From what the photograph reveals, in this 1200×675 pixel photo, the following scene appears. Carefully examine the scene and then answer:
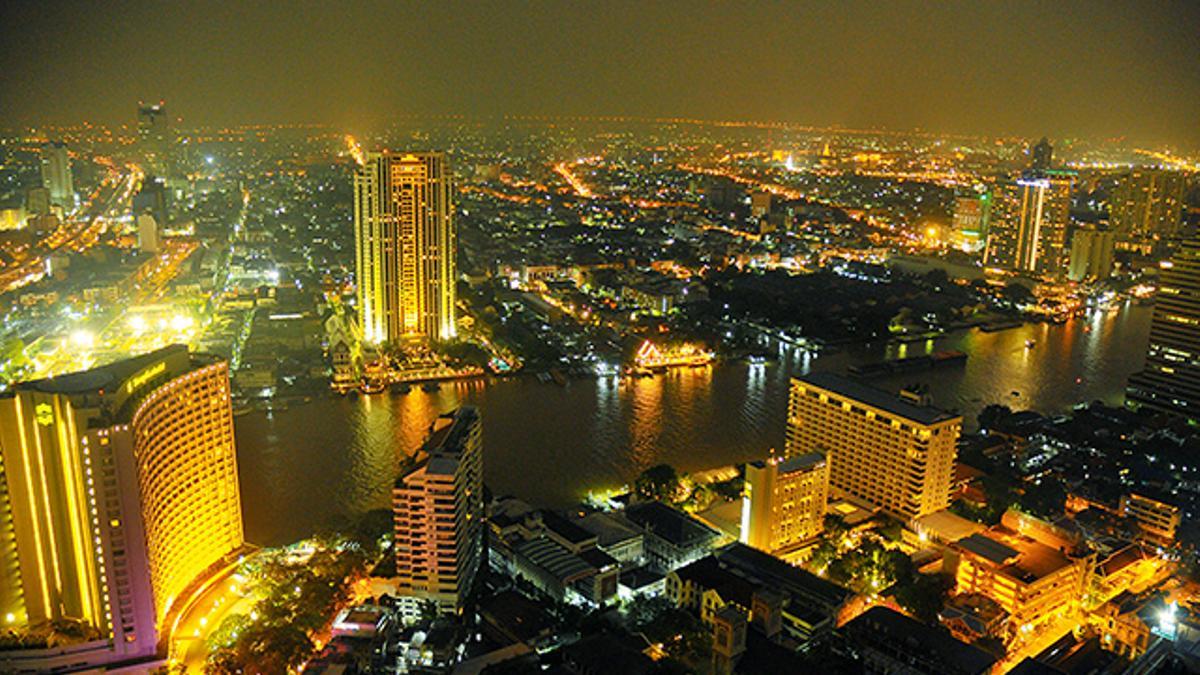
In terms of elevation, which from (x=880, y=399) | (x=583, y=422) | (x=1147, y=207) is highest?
(x=1147, y=207)

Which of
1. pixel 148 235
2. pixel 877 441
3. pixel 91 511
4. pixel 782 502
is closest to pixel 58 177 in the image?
pixel 148 235

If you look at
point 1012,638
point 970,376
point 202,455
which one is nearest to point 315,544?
point 202,455

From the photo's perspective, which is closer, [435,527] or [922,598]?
[435,527]

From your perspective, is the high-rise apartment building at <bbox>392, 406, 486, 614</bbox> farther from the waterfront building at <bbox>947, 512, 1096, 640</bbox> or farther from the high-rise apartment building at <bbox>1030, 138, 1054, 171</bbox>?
the high-rise apartment building at <bbox>1030, 138, 1054, 171</bbox>

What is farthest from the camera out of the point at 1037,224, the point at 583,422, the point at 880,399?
the point at 1037,224

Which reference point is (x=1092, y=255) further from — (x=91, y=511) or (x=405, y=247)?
(x=91, y=511)

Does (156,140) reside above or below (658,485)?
above

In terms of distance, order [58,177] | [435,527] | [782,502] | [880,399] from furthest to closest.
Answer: [58,177] → [880,399] → [782,502] → [435,527]

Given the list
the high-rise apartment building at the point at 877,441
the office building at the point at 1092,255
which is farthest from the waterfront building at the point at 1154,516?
the office building at the point at 1092,255
